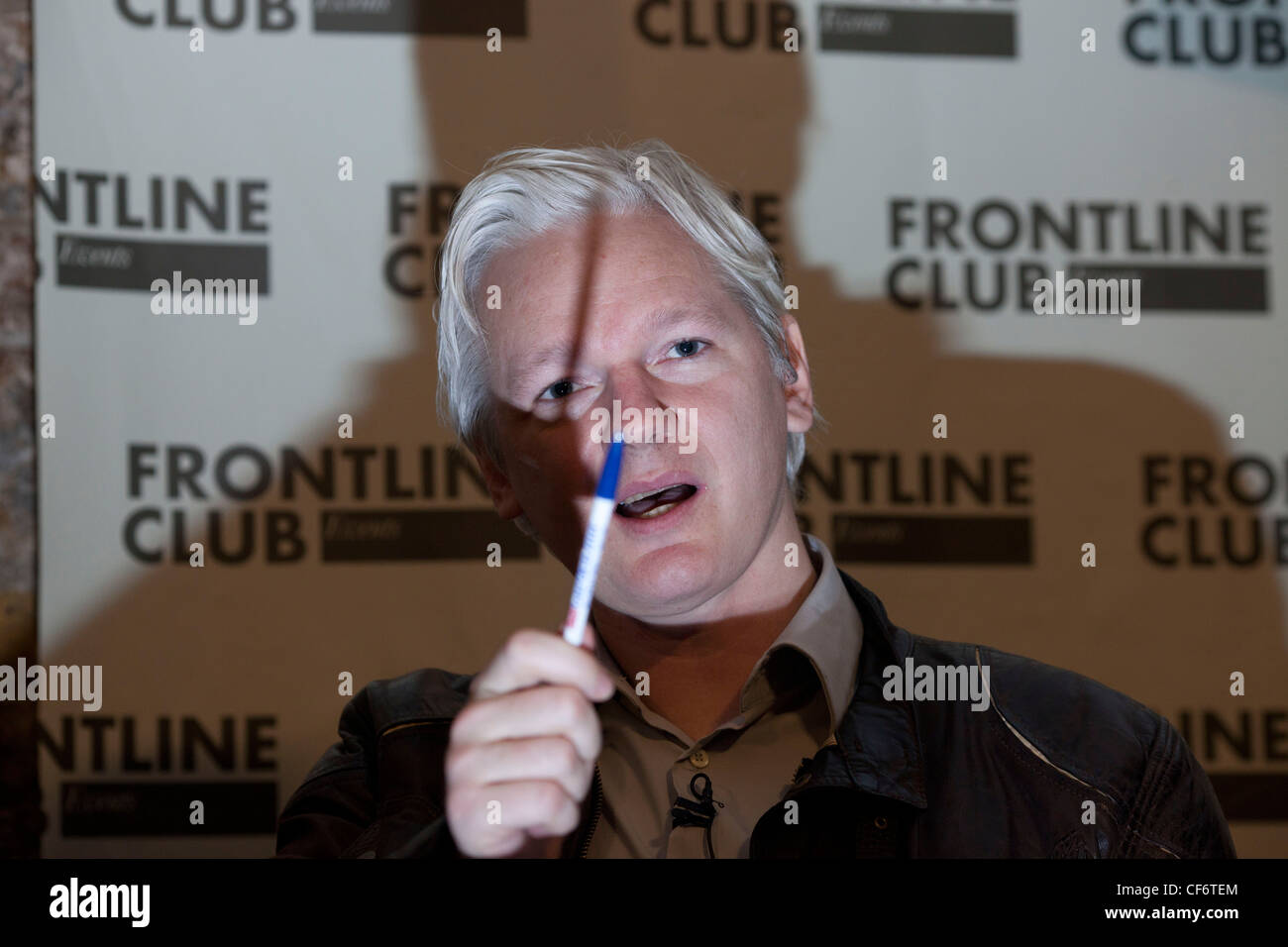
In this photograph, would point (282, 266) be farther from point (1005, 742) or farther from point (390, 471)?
point (1005, 742)

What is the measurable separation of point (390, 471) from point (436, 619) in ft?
0.75

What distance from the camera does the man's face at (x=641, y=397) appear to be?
1.33 meters

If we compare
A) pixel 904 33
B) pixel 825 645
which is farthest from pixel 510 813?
pixel 904 33

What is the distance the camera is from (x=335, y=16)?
189cm

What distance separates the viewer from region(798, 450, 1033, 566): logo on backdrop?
1.93 metres

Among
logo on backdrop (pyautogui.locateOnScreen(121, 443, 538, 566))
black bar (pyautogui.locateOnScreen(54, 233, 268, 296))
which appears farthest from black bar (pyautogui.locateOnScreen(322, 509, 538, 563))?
black bar (pyautogui.locateOnScreen(54, 233, 268, 296))

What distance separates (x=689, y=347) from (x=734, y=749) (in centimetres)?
44

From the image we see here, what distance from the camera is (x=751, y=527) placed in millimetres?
1370

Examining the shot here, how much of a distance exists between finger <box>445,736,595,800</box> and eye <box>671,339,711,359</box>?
53 centimetres

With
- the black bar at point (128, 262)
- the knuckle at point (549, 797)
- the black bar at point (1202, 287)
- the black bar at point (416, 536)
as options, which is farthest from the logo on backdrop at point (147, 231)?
the black bar at point (1202, 287)

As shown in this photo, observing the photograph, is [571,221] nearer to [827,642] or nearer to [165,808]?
[827,642]

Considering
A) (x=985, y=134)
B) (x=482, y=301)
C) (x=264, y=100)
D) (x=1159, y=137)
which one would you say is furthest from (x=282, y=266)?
(x=1159, y=137)

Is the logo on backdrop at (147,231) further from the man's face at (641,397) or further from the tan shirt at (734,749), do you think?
the tan shirt at (734,749)

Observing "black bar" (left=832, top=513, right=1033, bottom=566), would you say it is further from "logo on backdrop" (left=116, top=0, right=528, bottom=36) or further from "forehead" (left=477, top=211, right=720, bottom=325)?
"logo on backdrop" (left=116, top=0, right=528, bottom=36)
